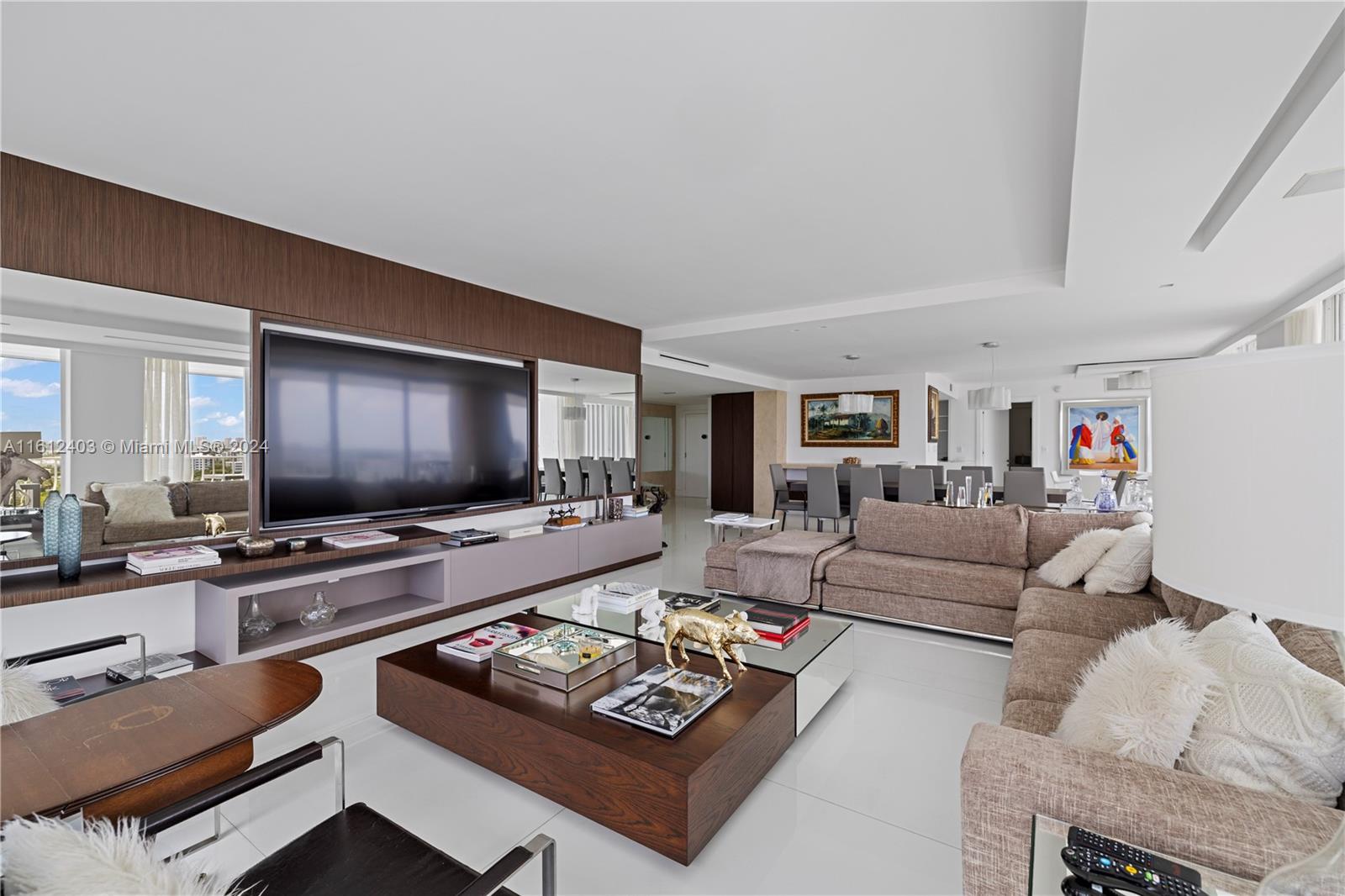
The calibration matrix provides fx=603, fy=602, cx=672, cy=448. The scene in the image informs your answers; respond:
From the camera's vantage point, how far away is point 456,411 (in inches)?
173

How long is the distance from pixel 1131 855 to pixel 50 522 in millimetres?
3872

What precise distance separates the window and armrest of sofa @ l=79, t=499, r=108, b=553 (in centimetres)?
14

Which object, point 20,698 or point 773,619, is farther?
point 773,619

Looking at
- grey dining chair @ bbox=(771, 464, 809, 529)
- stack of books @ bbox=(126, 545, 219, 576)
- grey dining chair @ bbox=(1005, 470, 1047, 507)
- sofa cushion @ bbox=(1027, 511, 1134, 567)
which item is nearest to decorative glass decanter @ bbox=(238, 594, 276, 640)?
stack of books @ bbox=(126, 545, 219, 576)

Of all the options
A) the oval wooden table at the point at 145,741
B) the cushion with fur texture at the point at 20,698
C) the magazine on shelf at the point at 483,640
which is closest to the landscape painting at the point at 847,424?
the magazine on shelf at the point at 483,640

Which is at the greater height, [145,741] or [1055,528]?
[1055,528]

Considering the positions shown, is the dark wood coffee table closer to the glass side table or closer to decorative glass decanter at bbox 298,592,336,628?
the glass side table

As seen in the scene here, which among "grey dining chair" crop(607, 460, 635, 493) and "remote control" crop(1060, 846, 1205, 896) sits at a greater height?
"grey dining chair" crop(607, 460, 635, 493)

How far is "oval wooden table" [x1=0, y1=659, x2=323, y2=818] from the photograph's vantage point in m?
1.14

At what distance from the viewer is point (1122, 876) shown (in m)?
0.94

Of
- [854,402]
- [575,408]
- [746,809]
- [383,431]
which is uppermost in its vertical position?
[854,402]

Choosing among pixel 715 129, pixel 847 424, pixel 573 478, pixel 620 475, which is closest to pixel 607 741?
pixel 715 129

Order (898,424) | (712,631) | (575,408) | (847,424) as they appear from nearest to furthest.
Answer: (712,631)
(575,408)
(898,424)
(847,424)

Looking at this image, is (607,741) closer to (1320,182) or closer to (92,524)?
(92,524)
